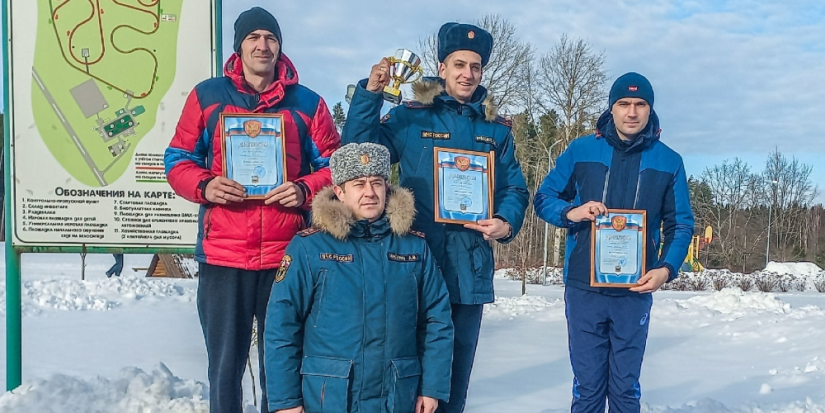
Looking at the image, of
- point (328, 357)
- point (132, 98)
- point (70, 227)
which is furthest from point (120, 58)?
point (328, 357)

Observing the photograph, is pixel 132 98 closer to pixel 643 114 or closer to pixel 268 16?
pixel 268 16

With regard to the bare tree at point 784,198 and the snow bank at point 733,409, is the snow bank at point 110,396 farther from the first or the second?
the bare tree at point 784,198

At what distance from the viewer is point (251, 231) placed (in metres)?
3.27

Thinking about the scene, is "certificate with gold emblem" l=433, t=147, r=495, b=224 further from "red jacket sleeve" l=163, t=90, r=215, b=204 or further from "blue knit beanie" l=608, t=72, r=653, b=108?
"red jacket sleeve" l=163, t=90, r=215, b=204

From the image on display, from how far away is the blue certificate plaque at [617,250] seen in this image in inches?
146

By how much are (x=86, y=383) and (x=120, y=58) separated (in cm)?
217

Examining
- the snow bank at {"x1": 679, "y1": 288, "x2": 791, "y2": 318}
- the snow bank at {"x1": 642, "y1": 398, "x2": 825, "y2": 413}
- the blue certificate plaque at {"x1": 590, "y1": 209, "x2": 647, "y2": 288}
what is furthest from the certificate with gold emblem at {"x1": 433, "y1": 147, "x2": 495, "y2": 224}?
the snow bank at {"x1": 679, "y1": 288, "x2": 791, "y2": 318}

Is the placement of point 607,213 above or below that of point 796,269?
above

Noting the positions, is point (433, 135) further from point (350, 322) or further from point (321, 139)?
point (350, 322)

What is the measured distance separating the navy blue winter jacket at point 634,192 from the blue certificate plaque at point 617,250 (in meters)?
0.09

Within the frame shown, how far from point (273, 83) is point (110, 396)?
2.52 metres

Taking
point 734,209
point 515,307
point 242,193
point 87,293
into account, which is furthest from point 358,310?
point 734,209

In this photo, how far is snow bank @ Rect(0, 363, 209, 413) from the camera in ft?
13.9

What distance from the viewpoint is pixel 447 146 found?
3.38 m
